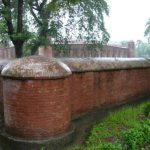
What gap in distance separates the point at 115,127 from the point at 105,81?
175 cm

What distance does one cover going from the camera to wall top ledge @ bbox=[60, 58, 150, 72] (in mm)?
7637

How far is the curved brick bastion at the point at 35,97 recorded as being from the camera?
6.14 metres

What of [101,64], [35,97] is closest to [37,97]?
[35,97]

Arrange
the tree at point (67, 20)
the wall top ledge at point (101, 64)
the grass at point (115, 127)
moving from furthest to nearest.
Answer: the tree at point (67, 20), the wall top ledge at point (101, 64), the grass at point (115, 127)

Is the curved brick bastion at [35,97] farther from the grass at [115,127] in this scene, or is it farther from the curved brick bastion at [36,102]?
the grass at [115,127]

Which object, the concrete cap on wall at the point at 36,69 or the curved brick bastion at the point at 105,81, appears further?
the curved brick bastion at the point at 105,81

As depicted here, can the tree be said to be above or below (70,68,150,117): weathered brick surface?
above

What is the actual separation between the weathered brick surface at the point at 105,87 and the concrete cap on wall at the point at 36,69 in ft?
3.20

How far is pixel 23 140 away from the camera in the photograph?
622 centimetres

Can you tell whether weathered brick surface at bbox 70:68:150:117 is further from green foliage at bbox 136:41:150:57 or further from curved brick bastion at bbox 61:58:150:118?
green foliage at bbox 136:41:150:57

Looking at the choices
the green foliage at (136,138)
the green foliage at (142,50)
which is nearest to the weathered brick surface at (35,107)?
the green foliage at (136,138)

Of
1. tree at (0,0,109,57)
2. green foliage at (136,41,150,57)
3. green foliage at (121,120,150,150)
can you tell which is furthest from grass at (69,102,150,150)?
green foliage at (136,41,150,57)

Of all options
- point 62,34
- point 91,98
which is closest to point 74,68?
point 91,98

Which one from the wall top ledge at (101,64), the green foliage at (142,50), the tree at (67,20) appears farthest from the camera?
the green foliage at (142,50)
